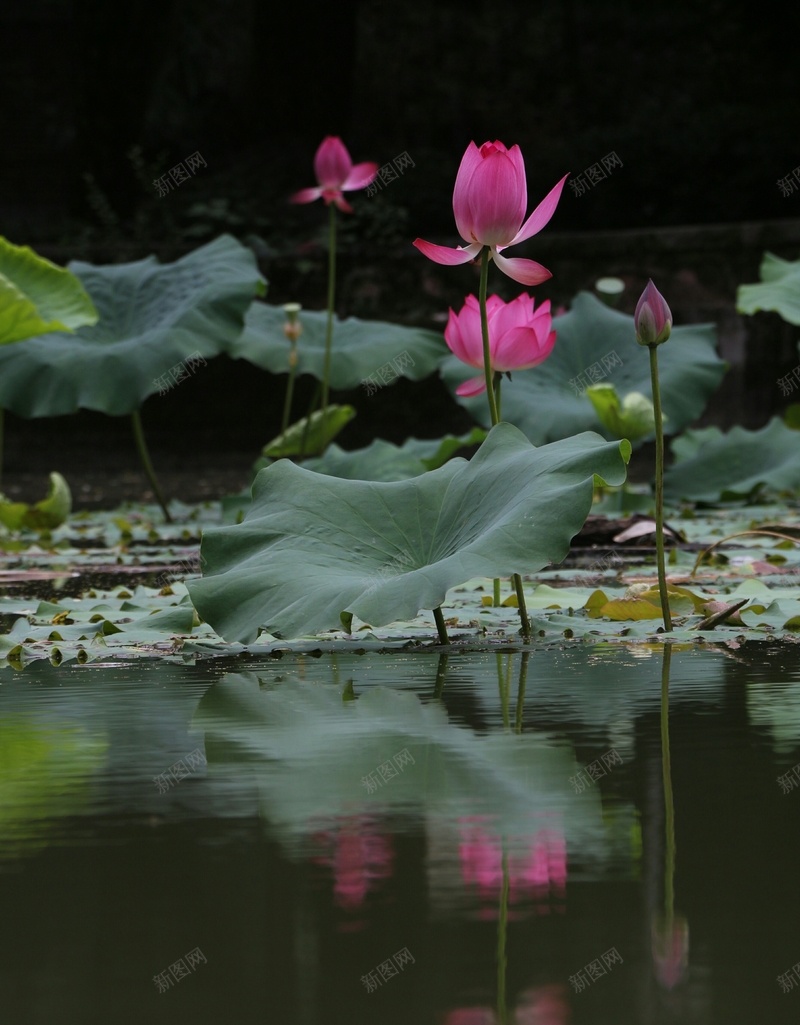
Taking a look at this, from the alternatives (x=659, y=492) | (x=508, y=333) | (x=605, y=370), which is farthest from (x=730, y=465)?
(x=659, y=492)

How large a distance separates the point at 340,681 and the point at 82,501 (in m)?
3.54

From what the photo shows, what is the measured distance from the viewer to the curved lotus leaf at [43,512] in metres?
3.78

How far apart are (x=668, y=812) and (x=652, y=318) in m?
0.79

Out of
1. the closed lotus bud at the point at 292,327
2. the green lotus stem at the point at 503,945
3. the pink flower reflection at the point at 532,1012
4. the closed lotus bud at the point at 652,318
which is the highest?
the closed lotus bud at the point at 292,327

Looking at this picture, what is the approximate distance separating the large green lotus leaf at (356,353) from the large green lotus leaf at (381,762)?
2.67 m

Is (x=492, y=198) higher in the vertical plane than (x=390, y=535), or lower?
higher

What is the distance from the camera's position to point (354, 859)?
100 cm

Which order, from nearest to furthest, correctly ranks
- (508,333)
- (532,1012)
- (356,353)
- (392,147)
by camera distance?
(532,1012) → (508,333) → (356,353) → (392,147)

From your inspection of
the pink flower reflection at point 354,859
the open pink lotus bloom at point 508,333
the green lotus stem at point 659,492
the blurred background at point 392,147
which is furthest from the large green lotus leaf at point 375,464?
the blurred background at point 392,147

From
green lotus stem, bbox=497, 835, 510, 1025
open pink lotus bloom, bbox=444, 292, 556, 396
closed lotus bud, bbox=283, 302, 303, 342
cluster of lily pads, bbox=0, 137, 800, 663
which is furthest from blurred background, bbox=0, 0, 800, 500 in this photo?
green lotus stem, bbox=497, 835, 510, 1025

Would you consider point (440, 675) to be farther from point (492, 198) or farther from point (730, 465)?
point (730, 465)

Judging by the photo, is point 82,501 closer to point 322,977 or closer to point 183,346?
point 183,346

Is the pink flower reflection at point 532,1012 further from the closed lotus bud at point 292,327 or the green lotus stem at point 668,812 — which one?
the closed lotus bud at point 292,327

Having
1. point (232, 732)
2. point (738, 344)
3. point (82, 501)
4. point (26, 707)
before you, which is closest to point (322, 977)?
point (232, 732)
